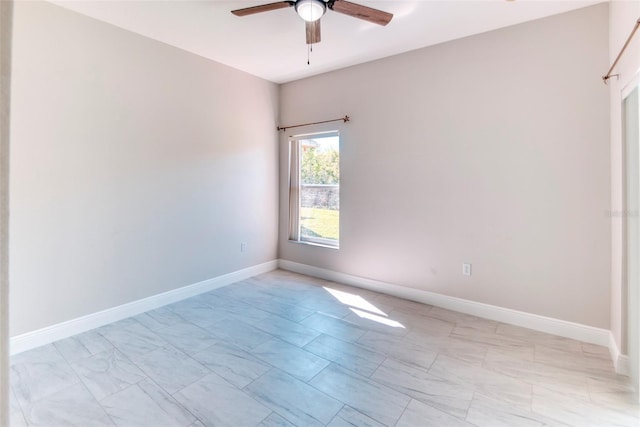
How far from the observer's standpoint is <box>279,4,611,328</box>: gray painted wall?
8.43 ft

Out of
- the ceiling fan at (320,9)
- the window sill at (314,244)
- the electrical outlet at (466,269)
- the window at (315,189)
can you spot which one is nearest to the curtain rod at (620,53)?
the ceiling fan at (320,9)

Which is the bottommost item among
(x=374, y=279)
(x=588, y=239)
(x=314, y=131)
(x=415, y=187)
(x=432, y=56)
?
(x=374, y=279)

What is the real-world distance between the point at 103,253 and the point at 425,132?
3.53 metres

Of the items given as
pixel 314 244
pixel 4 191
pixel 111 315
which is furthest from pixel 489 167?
pixel 111 315

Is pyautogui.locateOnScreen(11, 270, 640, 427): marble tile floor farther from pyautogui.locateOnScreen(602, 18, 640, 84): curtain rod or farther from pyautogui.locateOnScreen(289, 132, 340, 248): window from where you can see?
pyautogui.locateOnScreen(602, 18, 640, 84): curtain rod

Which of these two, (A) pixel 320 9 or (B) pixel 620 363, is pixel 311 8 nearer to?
(A) pixel 320 9

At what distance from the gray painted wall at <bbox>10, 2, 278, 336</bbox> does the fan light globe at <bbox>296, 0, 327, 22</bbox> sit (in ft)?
6.15

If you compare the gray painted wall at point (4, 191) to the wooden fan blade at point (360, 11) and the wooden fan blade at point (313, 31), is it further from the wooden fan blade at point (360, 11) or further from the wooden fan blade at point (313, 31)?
the wooden fan blade at point (313, 31)

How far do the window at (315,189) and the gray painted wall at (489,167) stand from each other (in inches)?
9.9

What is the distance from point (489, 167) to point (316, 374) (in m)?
2.50

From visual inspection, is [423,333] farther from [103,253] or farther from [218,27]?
[218,27]

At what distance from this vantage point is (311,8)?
217 cm

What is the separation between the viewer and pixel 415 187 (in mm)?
3447

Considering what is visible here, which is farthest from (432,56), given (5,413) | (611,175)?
(5,413)
